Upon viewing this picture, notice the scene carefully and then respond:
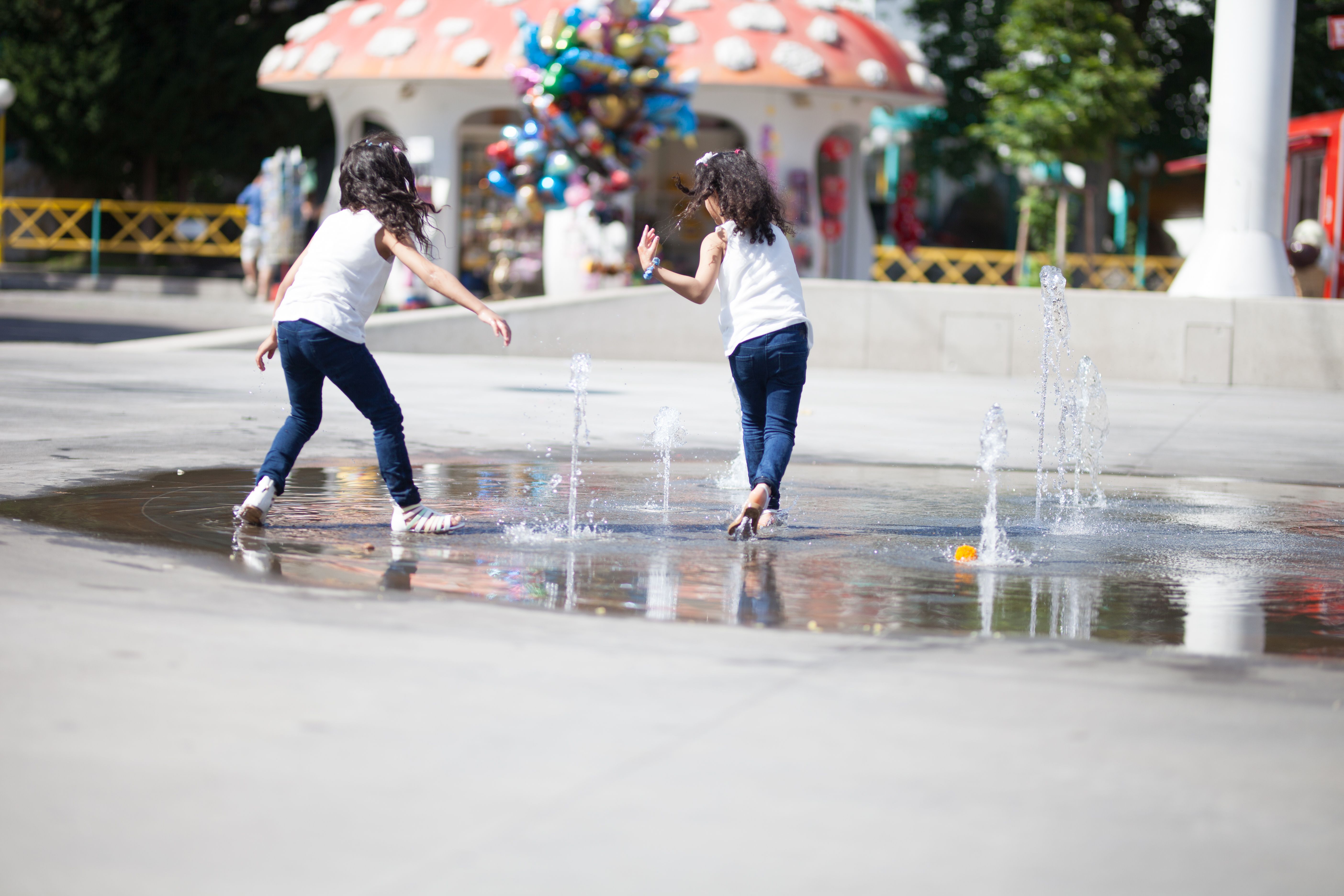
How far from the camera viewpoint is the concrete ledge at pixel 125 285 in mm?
28375

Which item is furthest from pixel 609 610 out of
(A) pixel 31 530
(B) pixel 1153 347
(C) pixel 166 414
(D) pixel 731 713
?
(B) pixel 1153 347

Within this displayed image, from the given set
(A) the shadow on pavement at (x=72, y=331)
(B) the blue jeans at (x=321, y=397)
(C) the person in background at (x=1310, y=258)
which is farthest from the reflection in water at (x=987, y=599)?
(C) the person in background at (x=1310, y=258)

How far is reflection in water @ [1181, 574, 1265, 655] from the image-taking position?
4.94m

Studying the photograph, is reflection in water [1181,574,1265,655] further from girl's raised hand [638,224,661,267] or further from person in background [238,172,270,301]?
person in background [238,172,270,301]

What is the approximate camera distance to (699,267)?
671cm

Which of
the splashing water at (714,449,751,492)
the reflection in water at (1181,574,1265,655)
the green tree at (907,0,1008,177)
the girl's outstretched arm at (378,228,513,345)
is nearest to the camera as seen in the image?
the reflection in water at (1181,574,1265,655)

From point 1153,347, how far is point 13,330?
495 inches

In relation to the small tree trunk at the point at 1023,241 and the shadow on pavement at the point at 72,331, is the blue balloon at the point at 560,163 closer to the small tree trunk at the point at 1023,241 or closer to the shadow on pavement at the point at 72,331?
the shadow on pavement at the point at 72,331

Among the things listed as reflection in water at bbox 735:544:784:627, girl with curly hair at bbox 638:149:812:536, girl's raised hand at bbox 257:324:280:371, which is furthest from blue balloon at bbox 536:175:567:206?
reflection in water at bbox 735:544:784:627

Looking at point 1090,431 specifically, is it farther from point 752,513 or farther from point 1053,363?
point 752,513

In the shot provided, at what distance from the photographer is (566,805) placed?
3176mm

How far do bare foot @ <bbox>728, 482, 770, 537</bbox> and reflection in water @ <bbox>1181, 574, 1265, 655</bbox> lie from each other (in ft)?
5.47

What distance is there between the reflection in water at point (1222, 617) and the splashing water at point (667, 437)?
124 inches

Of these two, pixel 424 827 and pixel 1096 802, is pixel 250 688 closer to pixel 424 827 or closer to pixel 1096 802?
pixel 424 827
